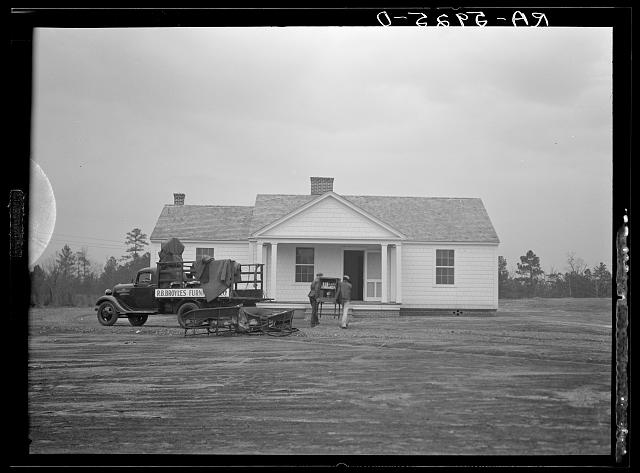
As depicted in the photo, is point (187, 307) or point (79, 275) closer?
point (79, 275)

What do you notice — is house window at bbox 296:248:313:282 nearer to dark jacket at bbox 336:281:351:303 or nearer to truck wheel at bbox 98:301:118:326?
dark jacket at bbox 336:281:351:303

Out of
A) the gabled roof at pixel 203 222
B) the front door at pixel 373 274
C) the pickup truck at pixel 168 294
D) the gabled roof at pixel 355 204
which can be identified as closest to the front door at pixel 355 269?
the front door at pixel 373 274

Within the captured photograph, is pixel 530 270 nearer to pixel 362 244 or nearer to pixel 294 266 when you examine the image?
pixel 362 244

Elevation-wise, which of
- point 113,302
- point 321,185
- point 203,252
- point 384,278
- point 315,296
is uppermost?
point 321,185

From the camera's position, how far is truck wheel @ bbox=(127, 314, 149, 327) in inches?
416

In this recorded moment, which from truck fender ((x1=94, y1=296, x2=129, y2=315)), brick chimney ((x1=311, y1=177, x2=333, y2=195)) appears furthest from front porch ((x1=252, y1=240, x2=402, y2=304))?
truck fender ((x1=94, y1=296, x2=129, y2=315))

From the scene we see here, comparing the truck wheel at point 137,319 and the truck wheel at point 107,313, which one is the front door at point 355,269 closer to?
the truck wheel at point 107,313

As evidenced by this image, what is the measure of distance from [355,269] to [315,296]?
78cm

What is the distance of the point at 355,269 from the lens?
9.73 metres

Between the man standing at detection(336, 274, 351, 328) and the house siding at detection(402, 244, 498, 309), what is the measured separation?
799mm

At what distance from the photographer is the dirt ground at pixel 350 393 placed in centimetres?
586
